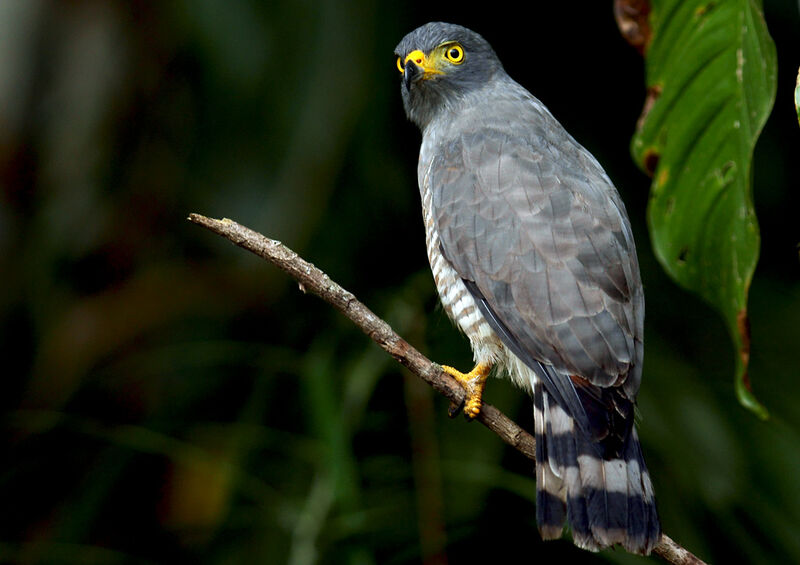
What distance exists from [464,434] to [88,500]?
51.7 inches

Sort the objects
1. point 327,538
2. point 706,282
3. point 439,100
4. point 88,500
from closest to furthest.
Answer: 1. point 706,282
2. point 327,538
3. point 439,100
4. point 88,500

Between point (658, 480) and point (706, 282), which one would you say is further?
point (658, 480)

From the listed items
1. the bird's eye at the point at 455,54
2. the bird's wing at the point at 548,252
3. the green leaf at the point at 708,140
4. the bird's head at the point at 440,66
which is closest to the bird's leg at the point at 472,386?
the bird's wing at the point at 548,252

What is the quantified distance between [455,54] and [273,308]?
4.78 feet

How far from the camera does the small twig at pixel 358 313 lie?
1.82m

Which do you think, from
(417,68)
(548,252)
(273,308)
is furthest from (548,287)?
(273,308)

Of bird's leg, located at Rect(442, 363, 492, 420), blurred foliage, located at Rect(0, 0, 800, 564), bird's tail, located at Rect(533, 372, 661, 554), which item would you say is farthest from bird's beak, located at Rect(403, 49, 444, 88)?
bird's tail, located at Rect(533, 372, 661, 554)

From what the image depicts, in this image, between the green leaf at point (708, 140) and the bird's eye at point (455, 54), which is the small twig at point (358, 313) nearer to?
the green leaf at point (708, 140)

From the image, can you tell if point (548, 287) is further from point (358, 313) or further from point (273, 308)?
point (273, 308)

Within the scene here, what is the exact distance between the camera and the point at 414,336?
2988 millimetres

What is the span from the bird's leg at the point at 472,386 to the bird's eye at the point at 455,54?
41.5 inches

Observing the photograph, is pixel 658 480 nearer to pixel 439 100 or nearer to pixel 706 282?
pixel 706 282

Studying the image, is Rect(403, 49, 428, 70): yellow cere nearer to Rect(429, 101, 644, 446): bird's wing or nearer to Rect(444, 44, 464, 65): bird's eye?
Rect(444, 44, 464, 65): bird's eye

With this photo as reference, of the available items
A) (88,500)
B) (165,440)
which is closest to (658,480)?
(165,440)
